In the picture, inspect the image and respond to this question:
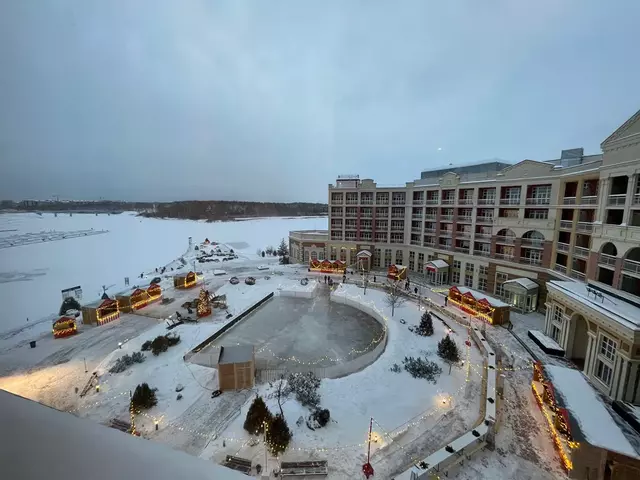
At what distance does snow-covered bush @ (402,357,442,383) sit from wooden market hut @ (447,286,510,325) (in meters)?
9.02

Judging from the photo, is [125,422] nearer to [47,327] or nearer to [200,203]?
[47,327]

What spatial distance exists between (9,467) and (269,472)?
34.6 ft

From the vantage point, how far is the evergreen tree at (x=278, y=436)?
34.2ft

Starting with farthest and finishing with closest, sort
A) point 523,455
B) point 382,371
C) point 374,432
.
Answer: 1. point 382,371
2. point 374,432
3. point 523,455

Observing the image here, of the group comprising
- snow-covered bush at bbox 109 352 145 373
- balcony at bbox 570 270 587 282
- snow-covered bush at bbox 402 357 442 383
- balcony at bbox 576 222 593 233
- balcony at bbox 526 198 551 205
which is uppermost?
balcony at bbox 526 198 551 205

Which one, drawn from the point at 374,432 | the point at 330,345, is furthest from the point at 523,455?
the point at 330,345

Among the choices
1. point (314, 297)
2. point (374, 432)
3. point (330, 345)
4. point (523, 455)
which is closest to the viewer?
point (523, 455)

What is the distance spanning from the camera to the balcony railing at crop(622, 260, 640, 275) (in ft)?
50.3

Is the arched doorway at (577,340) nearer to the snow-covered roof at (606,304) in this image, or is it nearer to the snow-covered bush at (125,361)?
the snow-covered roof at (606,304)

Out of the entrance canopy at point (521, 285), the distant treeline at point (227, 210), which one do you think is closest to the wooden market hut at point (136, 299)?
the entrance canopy at point (521, 285)

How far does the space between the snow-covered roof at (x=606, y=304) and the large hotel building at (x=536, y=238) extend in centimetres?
6

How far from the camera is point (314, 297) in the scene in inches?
1161

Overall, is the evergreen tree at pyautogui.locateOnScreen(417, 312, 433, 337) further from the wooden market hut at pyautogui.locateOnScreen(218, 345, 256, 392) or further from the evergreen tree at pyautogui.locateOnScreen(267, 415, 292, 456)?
the evergreen tree at pyautogui.locateOnScreen(267, 415, 292, 456)

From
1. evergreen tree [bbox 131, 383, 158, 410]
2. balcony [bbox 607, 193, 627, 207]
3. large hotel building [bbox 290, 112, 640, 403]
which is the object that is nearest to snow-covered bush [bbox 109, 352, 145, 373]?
evergreen tree [bbox 131, 383, 158, 410]
